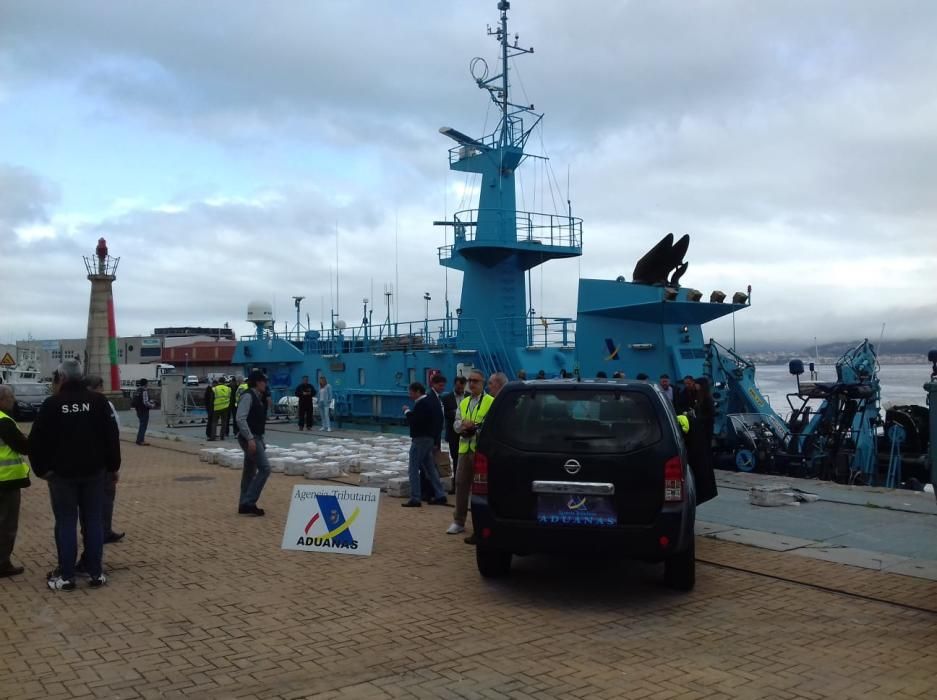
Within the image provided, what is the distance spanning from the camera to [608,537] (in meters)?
6.09

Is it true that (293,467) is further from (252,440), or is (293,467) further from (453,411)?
(252,440)

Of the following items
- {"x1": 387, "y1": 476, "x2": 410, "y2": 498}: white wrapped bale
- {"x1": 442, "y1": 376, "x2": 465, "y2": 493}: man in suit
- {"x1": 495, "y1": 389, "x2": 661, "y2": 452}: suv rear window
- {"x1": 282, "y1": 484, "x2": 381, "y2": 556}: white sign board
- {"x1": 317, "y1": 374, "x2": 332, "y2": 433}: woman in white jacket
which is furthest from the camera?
{"x1": 317, "y1": 374, "x2": 332, "y2": 433}: woman in white jacket

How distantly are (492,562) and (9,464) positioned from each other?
13.8 feet

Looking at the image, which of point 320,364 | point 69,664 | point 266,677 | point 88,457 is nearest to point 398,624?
point 266,677

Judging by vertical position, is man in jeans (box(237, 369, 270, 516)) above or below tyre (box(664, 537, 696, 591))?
above

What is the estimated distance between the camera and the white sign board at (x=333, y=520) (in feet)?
26.1

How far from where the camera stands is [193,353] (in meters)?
64.1

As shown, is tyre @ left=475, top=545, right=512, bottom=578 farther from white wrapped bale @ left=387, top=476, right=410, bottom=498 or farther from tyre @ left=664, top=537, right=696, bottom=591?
white wrapped bale @ left=387, top=476, right=410, bottom=498

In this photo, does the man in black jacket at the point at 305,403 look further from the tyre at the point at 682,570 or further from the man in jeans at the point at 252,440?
the tyre at the point at 682,570

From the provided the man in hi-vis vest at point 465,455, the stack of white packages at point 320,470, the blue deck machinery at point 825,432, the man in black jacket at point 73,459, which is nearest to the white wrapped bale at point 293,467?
the stack of white packages at point 320,470

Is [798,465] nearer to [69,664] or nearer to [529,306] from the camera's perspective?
[529,306]

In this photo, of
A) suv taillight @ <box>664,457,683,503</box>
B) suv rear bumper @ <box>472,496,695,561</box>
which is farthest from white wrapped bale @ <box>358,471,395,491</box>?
suv taillight @ <box>664,457,683,503</box>

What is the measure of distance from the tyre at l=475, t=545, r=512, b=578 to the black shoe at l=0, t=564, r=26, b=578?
4029 mm

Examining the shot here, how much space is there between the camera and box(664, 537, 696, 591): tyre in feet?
21.3
